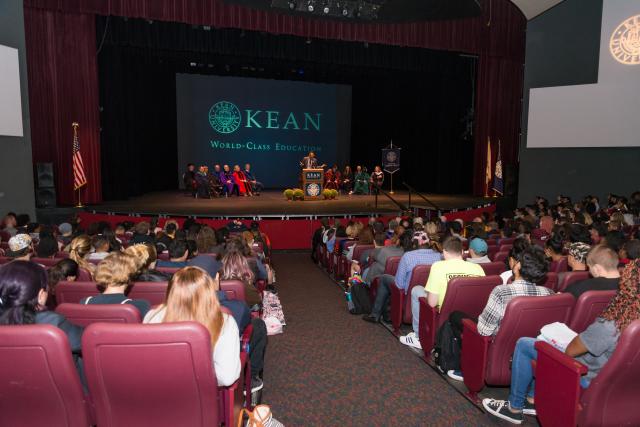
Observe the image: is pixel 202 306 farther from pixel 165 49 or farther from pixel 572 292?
pixel 165 49

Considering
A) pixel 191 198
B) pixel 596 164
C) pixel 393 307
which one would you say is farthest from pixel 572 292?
pixel 191 198

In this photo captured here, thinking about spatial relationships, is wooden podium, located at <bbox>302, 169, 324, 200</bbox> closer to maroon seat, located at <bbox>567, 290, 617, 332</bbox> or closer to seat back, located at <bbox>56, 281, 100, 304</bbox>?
seat back, located at <bbox>56, 281, 100, 304</bbox>

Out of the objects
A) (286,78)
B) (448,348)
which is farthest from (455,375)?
(286,78)

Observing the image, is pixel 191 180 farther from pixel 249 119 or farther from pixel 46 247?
pixel 46 247

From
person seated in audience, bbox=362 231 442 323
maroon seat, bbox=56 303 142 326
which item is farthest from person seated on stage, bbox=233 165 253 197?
maroon seat, bbox=56 303 142 326

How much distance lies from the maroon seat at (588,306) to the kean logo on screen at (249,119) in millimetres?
15471

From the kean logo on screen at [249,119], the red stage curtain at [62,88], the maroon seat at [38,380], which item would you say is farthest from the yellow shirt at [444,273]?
the kean logo on screen at [249,119]

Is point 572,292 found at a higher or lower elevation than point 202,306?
lower

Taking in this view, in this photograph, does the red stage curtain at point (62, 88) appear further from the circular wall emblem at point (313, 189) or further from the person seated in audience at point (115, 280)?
the person seated in audience at point (115, 280)

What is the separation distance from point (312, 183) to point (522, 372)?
1176 centimetres

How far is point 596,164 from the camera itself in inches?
433

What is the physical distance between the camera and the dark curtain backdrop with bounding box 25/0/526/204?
35.0ft

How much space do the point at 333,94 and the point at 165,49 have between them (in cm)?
768

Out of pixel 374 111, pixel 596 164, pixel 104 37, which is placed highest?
pixel 104 37
